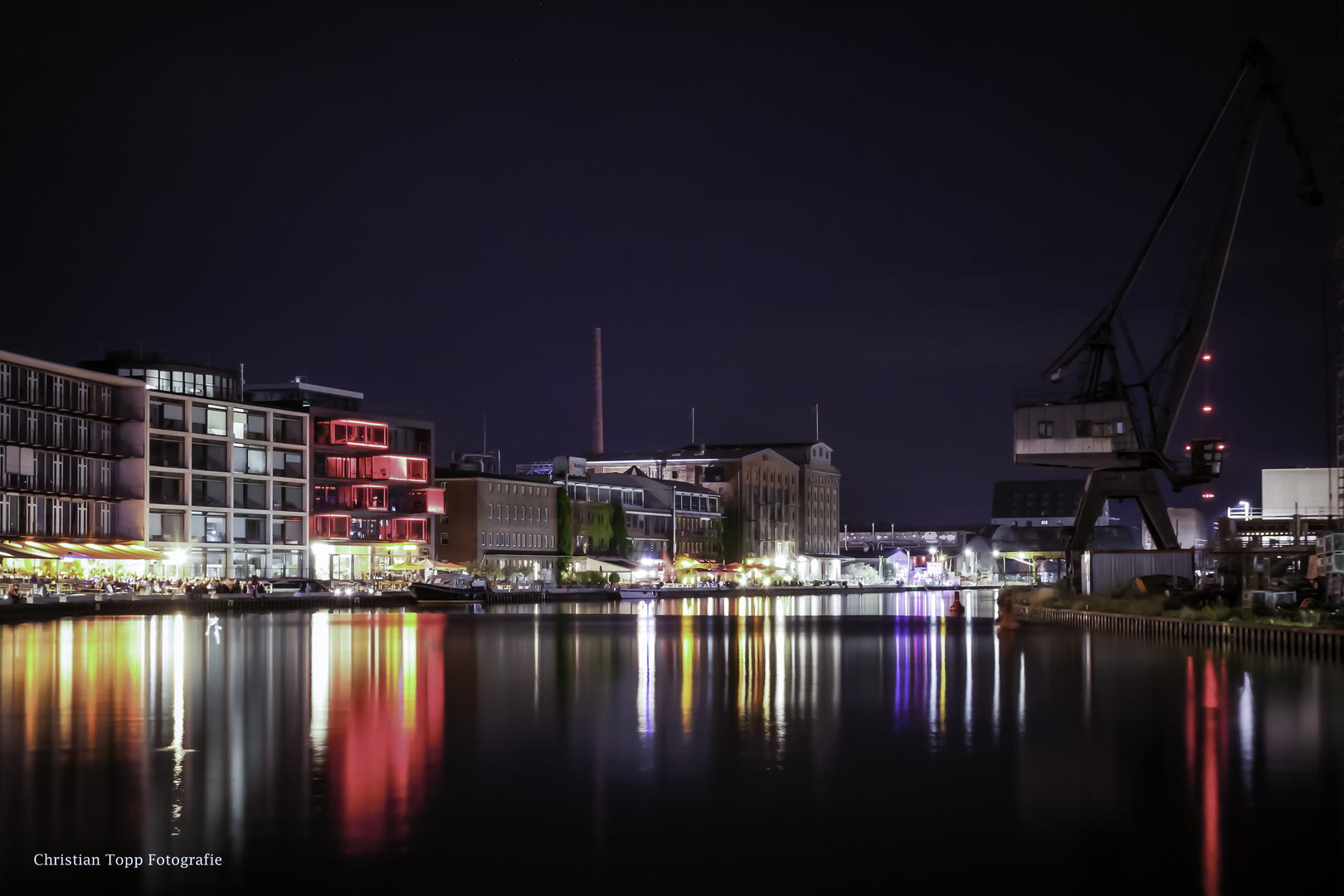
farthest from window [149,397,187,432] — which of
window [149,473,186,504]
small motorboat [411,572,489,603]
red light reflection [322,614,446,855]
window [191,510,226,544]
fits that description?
red light reflection [322,614,446,855]

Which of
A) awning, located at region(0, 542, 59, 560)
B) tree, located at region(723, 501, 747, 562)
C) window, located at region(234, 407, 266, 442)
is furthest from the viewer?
tree, located at region(723, 501, 747, 562)

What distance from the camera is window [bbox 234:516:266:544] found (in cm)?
10388

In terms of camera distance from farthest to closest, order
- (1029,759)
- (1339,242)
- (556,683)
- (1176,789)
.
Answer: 1. (1339,242)
2. (556,683)
3. (1029,759)
4. (1176,789)

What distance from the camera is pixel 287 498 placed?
109 m

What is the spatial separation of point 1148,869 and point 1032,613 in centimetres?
5805

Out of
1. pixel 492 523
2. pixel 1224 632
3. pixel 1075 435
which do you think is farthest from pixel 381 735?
pixel 492 523

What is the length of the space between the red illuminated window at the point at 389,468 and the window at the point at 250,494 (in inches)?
385

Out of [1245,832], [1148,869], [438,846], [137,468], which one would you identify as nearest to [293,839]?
[438,846]

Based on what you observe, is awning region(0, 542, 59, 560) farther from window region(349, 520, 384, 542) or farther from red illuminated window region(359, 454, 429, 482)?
red illuminated window region(359, 454, 429, 482)

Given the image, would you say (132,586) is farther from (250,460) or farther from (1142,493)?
(1142,493)

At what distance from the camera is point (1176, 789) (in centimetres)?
1855

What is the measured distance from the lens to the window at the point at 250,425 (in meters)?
105

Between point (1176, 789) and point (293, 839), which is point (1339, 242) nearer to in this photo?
point (1176, 789)

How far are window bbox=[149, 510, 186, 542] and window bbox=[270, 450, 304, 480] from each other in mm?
10157
